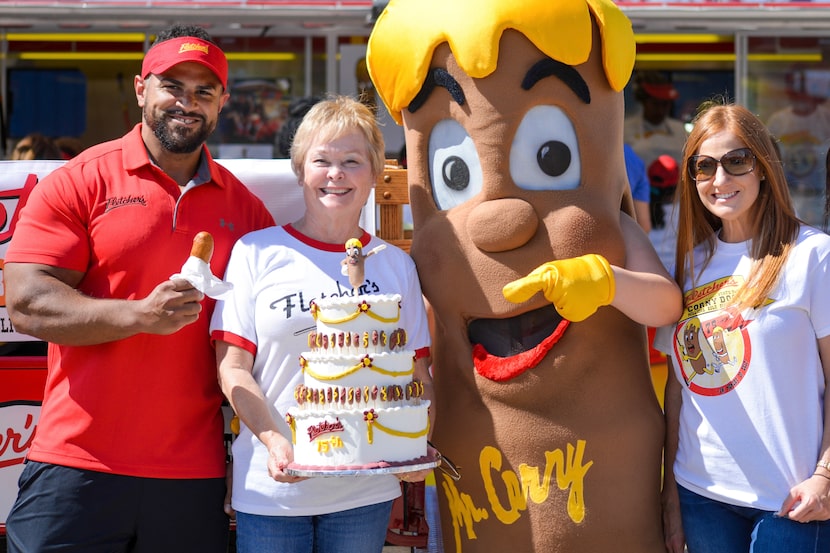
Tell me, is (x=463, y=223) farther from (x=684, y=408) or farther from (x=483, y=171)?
(x=684, y=408)

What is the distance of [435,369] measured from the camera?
130 inches

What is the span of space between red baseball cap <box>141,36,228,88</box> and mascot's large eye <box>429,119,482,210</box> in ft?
2.43

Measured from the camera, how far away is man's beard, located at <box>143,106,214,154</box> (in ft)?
9.64

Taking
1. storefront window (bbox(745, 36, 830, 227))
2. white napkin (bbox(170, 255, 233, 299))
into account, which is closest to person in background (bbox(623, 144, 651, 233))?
storefront window (bbox(745, 36, 830, 227))

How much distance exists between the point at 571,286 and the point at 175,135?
127 cm

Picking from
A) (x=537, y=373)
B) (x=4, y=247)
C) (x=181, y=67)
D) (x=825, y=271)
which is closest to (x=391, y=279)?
(x=537, y=373)

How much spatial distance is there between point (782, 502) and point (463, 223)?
124 cm

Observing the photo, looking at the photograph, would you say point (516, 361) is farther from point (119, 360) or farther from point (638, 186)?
point (638, 186)

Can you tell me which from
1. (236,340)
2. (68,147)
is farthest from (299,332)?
(68,147)

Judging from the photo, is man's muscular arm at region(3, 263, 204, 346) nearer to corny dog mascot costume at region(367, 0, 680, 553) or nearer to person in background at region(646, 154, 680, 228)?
corny dog mascot costume at region(367, 0, 680, 553)

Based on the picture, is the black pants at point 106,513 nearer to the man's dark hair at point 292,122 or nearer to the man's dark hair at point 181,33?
the man's dark hair at point 181,33

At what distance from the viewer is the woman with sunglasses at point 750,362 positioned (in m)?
2.64

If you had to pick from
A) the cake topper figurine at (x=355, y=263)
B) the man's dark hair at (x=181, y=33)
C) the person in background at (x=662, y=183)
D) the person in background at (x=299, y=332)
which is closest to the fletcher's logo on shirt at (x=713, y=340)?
the person in background at (x=299, y=332)

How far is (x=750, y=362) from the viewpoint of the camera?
2.66 metres
